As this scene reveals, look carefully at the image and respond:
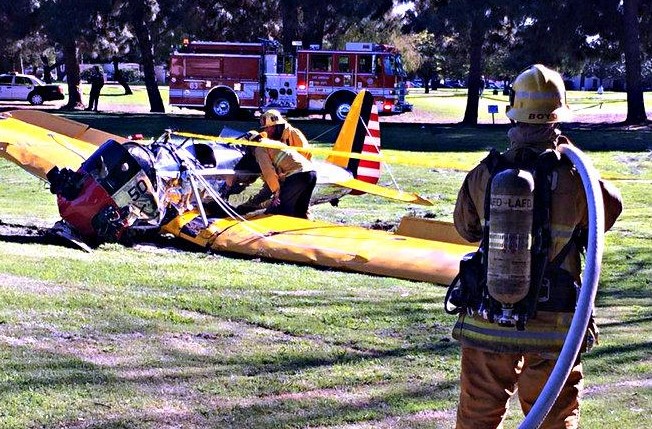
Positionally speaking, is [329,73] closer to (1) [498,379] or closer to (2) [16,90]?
(2) [16,90]

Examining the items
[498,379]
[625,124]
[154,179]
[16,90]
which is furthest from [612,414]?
[16,90]

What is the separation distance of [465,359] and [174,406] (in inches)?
74.9

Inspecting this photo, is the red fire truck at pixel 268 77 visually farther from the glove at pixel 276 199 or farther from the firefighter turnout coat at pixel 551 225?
the firefighter turnout coat at pixel 551 225

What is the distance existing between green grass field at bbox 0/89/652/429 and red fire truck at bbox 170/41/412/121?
2824 centimetres

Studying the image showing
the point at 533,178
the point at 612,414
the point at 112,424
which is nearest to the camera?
the point at 533,178

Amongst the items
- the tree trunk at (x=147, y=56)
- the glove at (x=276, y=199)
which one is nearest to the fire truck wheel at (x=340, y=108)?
the tree trunk at (x=147, y=56)

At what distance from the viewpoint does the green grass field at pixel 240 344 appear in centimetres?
527

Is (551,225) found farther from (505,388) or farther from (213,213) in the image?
(213,213)

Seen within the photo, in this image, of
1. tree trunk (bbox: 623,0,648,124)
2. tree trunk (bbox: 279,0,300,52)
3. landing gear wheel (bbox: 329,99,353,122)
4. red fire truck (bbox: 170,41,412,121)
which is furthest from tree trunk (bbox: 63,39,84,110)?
tree trunk (bbox: 623,0,648,124)

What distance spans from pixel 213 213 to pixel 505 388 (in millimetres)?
8182

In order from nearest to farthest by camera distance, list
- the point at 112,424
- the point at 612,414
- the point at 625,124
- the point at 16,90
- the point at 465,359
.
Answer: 1. the point at 465,359
2. the point at 112,424
3. the point at 612,414
4. the point at 625,124
5. the point at 16,90

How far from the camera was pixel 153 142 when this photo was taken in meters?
11.6

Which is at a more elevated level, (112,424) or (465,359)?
(465,359)

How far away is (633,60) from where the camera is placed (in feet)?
121
